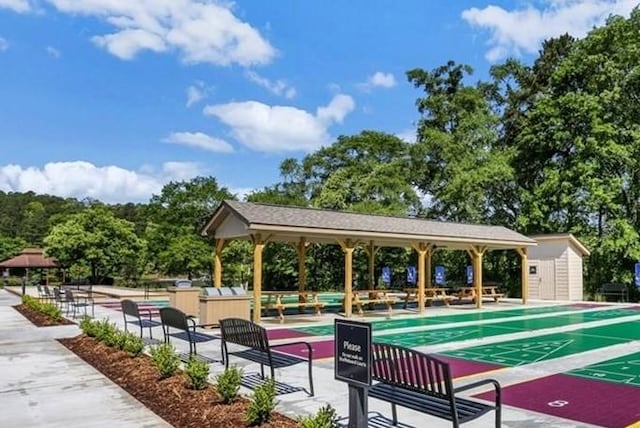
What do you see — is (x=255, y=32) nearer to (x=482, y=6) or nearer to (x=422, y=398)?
(x=482, y=6)

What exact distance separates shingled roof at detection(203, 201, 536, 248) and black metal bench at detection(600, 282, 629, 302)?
28.8 ft

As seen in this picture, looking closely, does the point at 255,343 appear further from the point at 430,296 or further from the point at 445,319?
the point at 430,296

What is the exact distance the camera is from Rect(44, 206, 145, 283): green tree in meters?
42.0

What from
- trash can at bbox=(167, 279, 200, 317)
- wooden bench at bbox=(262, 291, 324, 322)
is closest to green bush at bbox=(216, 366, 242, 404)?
wooden bench at bbox=(262, 291, 324, 322)

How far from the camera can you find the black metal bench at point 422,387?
414 cm

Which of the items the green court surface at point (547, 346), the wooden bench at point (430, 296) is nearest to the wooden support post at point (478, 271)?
the wooden bench at point (430, 296)

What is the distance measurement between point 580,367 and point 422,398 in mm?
4960

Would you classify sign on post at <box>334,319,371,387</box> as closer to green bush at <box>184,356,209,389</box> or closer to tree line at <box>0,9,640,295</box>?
green bush at <box>184,356,209,389</box>

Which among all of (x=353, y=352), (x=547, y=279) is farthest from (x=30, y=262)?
(x=353, y=352)

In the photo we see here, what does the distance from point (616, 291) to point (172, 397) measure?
25.8 metres

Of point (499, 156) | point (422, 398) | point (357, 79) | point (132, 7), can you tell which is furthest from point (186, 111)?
point (422, 398)

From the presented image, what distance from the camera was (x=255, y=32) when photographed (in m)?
21.1

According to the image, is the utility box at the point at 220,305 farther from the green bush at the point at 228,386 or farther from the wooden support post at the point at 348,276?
the green bush at the point at 228,386

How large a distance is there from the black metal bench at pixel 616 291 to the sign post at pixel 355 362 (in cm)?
2595
